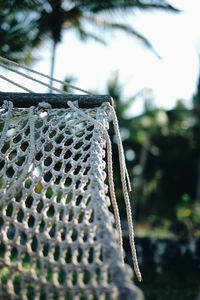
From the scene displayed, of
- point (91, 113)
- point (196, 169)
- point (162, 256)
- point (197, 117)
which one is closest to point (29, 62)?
point (162, 256)

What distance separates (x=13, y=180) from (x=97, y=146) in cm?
35

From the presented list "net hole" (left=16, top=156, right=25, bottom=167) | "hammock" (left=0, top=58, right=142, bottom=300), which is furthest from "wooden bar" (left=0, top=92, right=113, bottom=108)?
"net hole" (left=16, top=156, right=25, bottom=167)

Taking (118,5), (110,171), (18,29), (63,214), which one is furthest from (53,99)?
(118,5)

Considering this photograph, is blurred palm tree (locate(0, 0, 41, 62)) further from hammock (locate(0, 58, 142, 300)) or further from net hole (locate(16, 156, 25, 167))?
hammock (locate(0, 58, 142, 300))

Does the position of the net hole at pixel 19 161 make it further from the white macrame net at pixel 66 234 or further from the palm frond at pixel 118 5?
the palm frond at pixel 118 5

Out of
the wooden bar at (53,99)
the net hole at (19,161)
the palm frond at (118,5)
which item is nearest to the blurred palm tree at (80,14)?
the palm frond at (118,5)

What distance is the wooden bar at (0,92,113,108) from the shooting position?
6.17 feet

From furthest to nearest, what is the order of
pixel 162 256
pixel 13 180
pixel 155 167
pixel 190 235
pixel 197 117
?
1. pixel 155 167
2. pixel 197 117
3. pixel 190 235
4. pixel 162 256
5. pixel 13 180

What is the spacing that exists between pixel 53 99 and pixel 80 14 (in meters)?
7.75

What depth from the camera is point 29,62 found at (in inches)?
332

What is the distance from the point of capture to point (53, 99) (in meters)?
1.88

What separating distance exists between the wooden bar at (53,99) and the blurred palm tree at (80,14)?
22.9 ft

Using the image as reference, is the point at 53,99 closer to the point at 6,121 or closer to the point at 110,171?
the point at 6,121

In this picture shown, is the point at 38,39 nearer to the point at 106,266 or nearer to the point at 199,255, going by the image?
the point at 199,255
